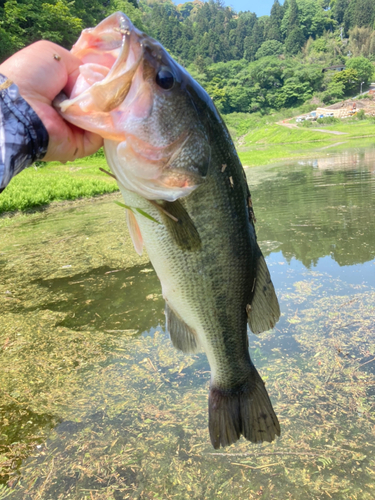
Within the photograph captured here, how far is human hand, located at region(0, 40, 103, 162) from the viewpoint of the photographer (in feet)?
4.34

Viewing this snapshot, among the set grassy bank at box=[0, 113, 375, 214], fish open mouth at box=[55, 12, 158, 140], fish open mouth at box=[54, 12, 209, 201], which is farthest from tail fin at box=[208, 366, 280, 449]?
grassy bank at box=[0, 113, 375, 214]

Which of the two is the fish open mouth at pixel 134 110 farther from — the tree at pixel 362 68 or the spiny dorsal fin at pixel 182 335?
the tree at pixel 362 68

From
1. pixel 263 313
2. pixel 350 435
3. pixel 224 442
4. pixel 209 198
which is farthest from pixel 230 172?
pixel 350 435

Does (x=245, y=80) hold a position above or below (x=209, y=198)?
above

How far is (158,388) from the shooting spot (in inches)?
108

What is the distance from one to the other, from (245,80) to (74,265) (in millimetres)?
83451

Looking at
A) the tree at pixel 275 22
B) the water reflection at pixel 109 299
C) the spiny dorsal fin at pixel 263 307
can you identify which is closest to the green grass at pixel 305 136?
the water reflection at pixel 109 299

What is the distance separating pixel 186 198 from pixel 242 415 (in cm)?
107

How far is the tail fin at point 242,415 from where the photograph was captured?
5.52 feet

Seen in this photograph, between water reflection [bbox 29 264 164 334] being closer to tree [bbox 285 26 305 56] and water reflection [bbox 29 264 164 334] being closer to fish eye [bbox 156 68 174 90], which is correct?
fish eye [bbox 156 68 174 90]

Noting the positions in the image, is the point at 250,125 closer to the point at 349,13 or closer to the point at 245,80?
the point at 245,80

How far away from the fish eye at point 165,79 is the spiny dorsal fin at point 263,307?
91 centimetres

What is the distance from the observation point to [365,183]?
31.8ft

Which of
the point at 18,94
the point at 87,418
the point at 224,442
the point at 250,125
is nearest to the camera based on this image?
the point at 18,94
